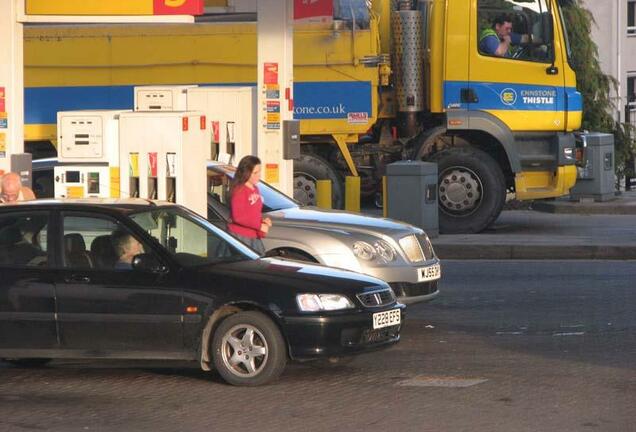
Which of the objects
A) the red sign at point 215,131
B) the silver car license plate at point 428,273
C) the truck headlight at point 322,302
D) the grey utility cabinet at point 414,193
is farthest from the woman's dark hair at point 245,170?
the grey utility cabinet at point 414,193

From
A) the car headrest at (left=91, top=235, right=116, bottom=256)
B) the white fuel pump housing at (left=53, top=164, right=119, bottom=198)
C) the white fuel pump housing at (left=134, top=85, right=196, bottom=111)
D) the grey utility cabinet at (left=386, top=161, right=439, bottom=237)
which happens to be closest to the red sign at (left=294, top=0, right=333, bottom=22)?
the white fuel pump housing at (left=134, top=85, right=196, bottom=111)

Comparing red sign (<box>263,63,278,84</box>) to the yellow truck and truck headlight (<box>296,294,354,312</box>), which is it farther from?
truck headlight (<box>296,294,354,312</box>)

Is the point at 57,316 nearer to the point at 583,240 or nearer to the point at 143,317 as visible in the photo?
the point at 143,317

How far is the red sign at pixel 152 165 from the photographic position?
13758mm

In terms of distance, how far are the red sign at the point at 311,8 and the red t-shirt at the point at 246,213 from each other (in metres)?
5.84

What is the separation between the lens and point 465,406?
362 inches

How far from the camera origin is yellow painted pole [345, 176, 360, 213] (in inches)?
822

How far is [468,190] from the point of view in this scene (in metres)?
21.6

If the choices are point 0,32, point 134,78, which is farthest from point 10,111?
point 134,78

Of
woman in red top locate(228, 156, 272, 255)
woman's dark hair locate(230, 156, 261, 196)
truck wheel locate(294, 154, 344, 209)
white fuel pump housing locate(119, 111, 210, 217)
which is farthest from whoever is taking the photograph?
truck wheel locate(294, 154, 344, 209)

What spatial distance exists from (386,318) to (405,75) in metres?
11.9

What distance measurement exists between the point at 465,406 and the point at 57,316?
2951mm

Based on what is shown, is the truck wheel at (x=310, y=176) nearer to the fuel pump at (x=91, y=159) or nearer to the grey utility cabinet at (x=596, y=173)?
the grey utility cabinet at (x=596, y=173)

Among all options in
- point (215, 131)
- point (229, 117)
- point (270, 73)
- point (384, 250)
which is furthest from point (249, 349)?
point (229, 117)
